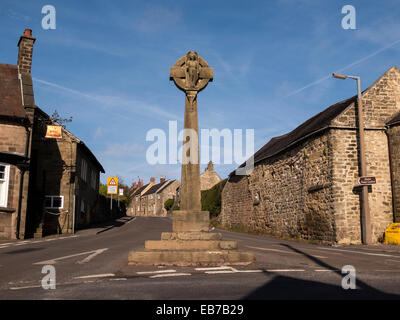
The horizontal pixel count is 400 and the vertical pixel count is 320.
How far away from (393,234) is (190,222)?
35.4 feet

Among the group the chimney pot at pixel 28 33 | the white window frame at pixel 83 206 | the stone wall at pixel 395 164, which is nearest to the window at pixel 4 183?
the chimney pot at pixel 28 33

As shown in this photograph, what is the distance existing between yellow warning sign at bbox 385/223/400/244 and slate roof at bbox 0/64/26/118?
17.2 meters

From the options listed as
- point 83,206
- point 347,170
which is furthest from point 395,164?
point 83,206

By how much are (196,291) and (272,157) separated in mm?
19006

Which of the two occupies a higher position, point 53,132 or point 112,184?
point 53,132

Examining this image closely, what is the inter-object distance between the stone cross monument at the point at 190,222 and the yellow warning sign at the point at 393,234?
32.7 feet

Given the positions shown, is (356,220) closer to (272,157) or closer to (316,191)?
(316,191)

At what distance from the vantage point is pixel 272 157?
23281 millimetres

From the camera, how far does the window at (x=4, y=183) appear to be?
644 inches

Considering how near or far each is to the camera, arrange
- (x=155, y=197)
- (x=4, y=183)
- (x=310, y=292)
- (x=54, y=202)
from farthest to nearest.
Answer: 1. (x=155, y=197)
2. (x=54, y=202)
3. (x=4, y=183)
4. (x=310, y=292)

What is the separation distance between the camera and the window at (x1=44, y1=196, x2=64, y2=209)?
21.2m

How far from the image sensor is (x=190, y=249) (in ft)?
25.5

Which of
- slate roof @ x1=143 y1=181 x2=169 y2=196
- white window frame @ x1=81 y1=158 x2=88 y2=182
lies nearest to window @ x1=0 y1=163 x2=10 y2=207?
white window frame @ x1=81 y1=158 x2=88 y2=182

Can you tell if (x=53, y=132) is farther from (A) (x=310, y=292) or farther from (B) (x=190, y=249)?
(A) (x=310, y=292)
